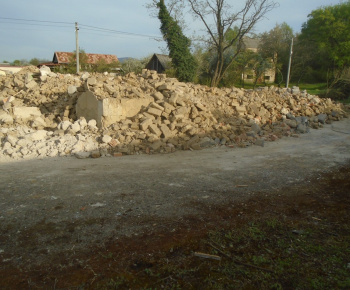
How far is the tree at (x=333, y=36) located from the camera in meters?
31.1

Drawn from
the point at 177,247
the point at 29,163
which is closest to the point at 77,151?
the point at 29,163

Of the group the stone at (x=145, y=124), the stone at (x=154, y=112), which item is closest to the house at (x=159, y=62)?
the stone at (x=154, y=112)

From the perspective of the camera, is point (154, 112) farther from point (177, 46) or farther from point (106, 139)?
point (177, 46)

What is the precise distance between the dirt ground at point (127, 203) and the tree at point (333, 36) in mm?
28863

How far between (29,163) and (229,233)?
5348mm

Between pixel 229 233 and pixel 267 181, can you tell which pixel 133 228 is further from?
pixel 267 181

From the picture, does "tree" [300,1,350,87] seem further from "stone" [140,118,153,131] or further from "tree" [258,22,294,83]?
"stone" [140,118,153,131]

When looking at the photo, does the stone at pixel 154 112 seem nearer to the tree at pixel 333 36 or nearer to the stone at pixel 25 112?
the stone at pixel 25 112

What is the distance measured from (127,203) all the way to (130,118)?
555cm

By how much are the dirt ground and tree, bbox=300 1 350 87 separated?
94.7 feet

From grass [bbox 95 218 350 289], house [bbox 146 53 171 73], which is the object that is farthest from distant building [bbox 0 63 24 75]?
grass [bbox 95 218 350 289]

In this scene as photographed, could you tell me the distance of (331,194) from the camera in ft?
15.8

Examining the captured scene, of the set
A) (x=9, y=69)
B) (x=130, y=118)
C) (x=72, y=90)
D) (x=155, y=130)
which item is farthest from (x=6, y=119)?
(x=9, y=69)

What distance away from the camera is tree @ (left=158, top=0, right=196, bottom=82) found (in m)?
21.8
